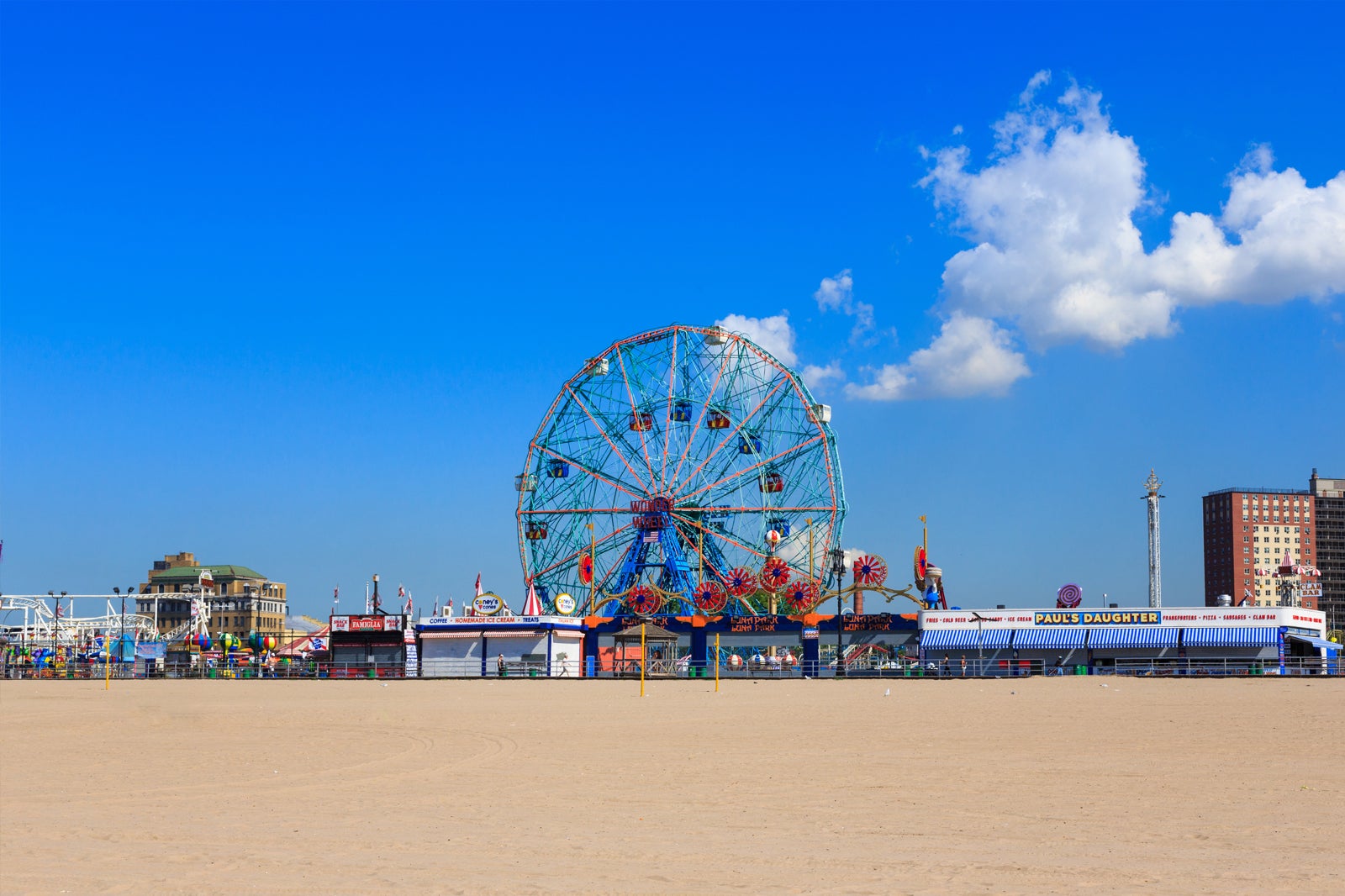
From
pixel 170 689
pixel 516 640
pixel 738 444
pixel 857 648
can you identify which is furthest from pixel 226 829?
pixel 738 444

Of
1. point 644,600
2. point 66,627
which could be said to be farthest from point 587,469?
point 66,627

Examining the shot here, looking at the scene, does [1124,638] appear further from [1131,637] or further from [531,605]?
[531,605]

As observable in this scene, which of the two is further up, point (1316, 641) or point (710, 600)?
point (710, 600)

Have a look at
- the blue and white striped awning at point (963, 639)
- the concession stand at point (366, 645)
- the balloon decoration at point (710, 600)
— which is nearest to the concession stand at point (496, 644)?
the concession stand at point (366, 645)

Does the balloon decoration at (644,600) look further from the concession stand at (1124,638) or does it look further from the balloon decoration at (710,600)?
the concession stand at (1124,638)

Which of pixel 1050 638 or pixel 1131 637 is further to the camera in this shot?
pixel 1050 638

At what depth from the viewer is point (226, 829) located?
41.4 ft

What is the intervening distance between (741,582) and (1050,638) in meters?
17.8

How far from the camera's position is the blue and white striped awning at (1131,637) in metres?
59.2

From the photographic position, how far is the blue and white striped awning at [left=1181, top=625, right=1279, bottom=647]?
190 ft

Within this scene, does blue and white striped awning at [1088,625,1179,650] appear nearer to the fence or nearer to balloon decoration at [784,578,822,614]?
the fence

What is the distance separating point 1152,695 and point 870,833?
26.6 m

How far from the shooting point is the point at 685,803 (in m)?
14.3

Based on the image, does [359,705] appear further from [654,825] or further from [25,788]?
[654,825]
